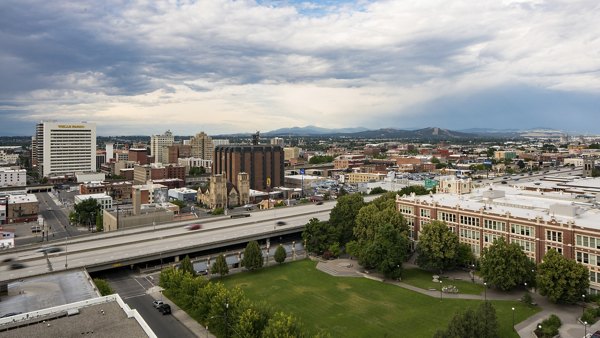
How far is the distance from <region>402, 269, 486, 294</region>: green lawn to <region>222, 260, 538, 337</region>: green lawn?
10.8ft

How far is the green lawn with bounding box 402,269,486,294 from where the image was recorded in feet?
192

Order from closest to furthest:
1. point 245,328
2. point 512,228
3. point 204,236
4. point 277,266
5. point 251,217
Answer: point 245,328, point 512,228, point 277,266, point 204,236, point 251,217

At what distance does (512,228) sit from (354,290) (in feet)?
80.7

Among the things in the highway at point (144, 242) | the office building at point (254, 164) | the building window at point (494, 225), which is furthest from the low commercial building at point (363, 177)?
the building window at point (494, 225)

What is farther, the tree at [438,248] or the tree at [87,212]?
the tree at [87,212]

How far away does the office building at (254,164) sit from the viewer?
154875 mm

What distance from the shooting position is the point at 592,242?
5503 cm

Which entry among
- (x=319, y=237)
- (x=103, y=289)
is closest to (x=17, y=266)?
(x=103, y=289)

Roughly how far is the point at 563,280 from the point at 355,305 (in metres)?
23.9

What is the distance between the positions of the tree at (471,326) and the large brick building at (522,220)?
86.0 feet

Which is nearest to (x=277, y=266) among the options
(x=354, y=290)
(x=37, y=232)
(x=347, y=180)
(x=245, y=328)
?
(x=354, y=290)

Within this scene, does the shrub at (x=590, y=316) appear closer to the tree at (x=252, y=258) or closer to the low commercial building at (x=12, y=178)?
the tree at (x=252, y=258)

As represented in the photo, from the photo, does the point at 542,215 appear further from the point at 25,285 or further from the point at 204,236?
the point at 25,285

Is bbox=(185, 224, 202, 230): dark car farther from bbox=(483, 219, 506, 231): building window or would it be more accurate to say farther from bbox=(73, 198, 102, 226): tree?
bbox=(483, 219, 506, 231): building window
